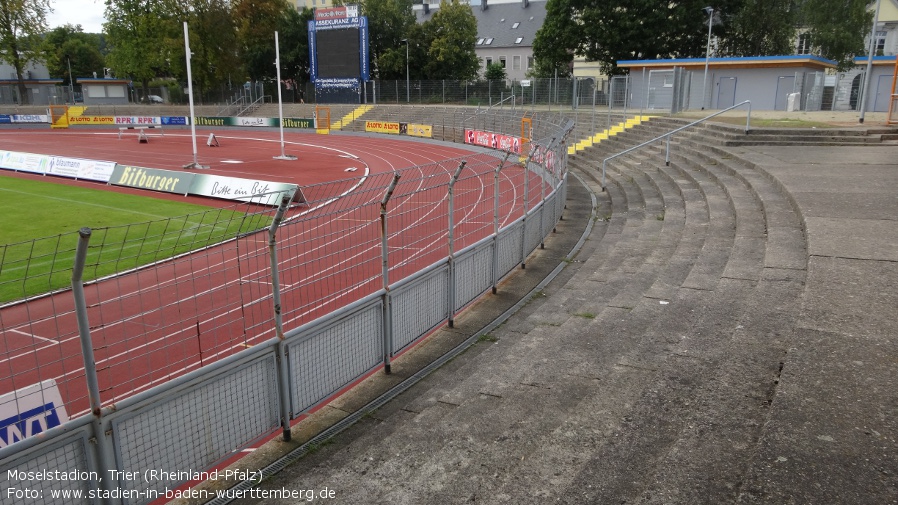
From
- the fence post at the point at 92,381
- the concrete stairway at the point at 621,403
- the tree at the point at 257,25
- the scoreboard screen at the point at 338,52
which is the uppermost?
the tree at the point at 257,25

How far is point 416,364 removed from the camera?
25.2 feet

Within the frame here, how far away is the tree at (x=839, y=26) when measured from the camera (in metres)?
39.4

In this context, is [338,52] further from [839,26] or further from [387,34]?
[839,26]

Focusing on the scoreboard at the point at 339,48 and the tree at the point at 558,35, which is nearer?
the scoreboard at the point at 339,48

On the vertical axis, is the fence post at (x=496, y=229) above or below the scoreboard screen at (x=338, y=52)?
below

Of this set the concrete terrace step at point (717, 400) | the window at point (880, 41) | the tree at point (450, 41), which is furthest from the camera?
the tree at point (450, 41)

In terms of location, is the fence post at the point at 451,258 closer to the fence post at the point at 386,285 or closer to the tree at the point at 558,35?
the fence post at the point at 386,285

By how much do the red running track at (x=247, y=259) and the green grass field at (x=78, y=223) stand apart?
0.91 metres

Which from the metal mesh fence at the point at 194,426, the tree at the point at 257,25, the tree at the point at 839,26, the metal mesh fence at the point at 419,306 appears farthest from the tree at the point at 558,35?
the metal mesh fence at the point at 194,426

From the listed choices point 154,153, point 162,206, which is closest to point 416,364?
point 162,206

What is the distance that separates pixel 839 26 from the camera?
39.7 meters

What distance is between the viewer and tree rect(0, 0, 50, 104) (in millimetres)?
59094

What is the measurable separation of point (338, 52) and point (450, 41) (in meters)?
15.0

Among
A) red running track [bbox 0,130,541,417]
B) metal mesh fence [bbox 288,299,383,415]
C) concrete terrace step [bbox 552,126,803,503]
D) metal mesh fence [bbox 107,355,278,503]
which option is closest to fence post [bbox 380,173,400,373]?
metal mesh fence [bbox 288,299,383,415]
